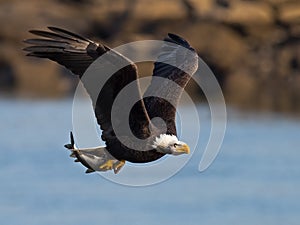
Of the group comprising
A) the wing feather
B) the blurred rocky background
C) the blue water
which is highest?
the blurred rocky background

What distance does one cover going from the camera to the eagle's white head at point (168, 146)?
942 cm

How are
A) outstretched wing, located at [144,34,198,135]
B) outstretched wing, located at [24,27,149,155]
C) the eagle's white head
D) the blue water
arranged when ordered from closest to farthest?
1. outstretched wing, located at [24,27,149,155]
2. the eagle's white head
3. outstretched wing, located at [144,34,198,135]
4. the blue water

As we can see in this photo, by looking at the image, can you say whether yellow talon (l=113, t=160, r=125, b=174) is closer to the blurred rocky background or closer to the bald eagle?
the bald eagle

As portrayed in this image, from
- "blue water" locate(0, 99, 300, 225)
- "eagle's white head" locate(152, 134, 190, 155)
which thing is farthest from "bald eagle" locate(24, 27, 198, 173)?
"blue water" locate(0, 99, 300, 225)

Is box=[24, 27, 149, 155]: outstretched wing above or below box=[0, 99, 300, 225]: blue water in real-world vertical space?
below

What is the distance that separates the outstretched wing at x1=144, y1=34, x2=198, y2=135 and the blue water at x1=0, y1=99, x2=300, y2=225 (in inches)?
189

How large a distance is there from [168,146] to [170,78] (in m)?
1.10

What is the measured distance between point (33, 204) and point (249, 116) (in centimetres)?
1025

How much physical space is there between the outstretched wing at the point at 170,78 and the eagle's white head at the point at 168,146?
0.17 metres

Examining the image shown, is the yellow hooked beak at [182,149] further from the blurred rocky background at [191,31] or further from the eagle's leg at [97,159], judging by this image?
the blurred rocky background at [191,31]

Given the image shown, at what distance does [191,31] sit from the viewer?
35000 millimetres

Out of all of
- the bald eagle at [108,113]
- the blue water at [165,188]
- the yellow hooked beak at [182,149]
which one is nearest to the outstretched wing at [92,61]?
the bald eagle at [108,113]

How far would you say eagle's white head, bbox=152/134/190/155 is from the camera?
371 inches

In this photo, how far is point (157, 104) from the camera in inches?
396
